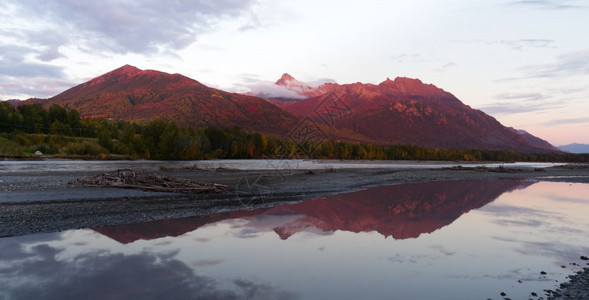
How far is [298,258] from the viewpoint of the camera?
37.9 ft

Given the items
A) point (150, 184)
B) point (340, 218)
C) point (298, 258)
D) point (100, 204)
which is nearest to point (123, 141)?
point (150, 184)

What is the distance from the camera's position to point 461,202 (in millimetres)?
27250

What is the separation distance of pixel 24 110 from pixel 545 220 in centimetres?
14328

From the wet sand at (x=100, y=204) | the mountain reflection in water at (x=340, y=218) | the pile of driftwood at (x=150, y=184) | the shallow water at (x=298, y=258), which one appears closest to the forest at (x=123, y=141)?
the pile of driftwood at (x=150, y=184)

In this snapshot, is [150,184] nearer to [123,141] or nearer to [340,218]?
[340,218]

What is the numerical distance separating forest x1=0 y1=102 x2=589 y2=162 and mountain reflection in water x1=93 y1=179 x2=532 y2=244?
53994 millimetres

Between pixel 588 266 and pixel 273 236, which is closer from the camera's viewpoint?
pixel 588 266

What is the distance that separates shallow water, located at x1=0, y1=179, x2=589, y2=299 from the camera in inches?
338

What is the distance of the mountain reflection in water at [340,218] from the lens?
14.9 metres

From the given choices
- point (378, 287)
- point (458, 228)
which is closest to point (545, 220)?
point (458, 228)

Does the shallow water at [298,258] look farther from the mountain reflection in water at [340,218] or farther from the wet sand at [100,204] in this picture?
the wet sand at [100,204]

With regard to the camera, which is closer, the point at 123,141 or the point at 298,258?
the point at 298,258

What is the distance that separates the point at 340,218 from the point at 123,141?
303 ft

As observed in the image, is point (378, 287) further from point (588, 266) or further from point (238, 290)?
point (588, 266)
